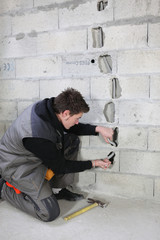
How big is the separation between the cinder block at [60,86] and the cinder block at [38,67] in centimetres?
7

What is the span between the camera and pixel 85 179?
2.04 m

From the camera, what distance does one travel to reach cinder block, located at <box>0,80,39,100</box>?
206 cm

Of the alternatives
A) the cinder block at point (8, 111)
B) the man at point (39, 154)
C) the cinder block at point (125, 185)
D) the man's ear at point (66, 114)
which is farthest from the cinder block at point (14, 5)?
the cinder block at point (125, 185)

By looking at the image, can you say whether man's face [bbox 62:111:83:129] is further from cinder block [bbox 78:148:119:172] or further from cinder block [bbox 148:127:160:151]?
cinder block [bbox 148:127:160:151]

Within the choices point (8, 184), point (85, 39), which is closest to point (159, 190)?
point (8, 184)

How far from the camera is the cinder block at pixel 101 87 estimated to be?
185 cm

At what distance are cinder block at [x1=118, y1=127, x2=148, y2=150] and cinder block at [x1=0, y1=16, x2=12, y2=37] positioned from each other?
1374 mm

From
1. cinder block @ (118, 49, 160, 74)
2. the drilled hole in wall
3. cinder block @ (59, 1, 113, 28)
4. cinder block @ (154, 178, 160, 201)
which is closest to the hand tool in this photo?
cinder block @ (154, 178, 160, 201)

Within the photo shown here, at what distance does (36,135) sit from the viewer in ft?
4.81

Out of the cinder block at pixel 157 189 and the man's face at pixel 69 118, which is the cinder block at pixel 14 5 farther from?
the cinder block at pixel 157 189

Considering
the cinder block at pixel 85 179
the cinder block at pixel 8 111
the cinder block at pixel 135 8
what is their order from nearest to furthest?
the cinder block at pixel 135 8, the cinder block at pixel 85 179, the cinder block at pixel 8 111

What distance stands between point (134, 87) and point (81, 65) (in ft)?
1.59

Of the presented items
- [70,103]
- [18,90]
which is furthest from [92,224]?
[18,90]

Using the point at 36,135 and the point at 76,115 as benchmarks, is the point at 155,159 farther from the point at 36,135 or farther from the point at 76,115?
the point at 36,135
